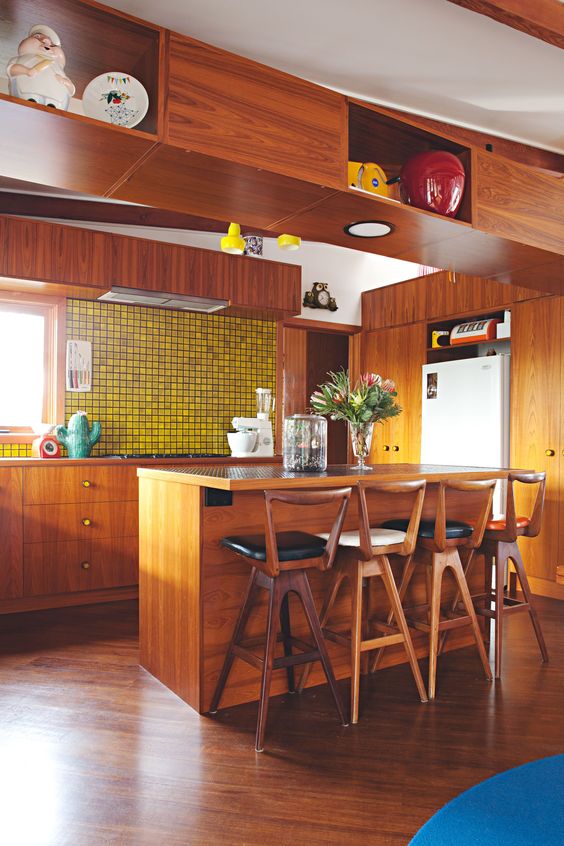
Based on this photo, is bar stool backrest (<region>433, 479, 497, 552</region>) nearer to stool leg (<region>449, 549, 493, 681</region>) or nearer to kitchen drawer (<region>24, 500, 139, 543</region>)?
stool leg (<region>449, 549, 493, 681</region>)

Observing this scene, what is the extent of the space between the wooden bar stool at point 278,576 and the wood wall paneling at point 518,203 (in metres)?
1.74

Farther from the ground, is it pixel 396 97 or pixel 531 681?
pixel 396 97

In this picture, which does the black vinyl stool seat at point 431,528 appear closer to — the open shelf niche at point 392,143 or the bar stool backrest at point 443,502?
the bar stool backrest at point 443,502

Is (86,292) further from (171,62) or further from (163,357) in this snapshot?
(171,62)

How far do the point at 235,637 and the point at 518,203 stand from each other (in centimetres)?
258

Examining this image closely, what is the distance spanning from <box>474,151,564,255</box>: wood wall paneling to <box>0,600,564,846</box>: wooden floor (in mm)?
2165

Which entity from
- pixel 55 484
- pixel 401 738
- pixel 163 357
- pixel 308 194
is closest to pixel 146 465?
pixel 55 484

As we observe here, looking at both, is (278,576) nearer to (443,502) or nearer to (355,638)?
(355,638)

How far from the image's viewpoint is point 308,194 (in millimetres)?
2771

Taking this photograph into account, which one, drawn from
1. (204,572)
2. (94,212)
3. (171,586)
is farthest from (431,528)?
(94,212)

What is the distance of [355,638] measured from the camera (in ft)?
8.36

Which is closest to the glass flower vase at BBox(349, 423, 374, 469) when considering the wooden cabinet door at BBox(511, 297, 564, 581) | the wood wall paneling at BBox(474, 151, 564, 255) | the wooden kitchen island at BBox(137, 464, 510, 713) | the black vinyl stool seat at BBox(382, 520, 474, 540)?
the wooden kitchen island at BBox(137, 464, 510, 713)

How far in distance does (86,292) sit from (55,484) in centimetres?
135

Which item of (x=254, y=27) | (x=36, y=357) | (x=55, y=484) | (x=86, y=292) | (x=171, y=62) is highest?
(x=254, y=27)
